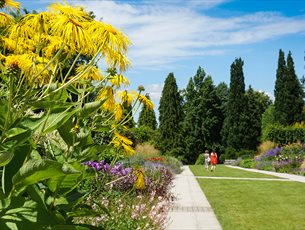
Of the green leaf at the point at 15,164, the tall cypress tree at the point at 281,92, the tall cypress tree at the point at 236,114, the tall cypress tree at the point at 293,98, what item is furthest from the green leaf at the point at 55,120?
the tall cypress tree at the point at 236,114

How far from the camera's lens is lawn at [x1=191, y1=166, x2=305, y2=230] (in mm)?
8227

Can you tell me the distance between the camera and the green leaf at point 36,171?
4.79 ft

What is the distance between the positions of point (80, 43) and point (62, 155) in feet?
1.67

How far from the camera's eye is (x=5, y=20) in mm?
2496

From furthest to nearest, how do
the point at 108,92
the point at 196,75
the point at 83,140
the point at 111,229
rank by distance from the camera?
the point at 196,75 < the point at 111,229 < the point at 108,92 < the point at 83,140

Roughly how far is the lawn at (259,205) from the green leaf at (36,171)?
6478 mm

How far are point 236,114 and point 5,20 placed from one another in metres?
44.5

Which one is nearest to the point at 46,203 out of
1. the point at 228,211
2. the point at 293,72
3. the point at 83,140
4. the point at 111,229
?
the point at 83,140

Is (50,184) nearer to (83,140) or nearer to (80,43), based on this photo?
(83,140)

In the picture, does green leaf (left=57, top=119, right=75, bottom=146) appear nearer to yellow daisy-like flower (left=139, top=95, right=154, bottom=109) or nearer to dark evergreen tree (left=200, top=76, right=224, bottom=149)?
yellow daisy-like flower (left=139, top=95, right=154, bottom=109)

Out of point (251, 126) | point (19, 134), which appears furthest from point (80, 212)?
point (251, 126)

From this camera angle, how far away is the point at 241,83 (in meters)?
46.4

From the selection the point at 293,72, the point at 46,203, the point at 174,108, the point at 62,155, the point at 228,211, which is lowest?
the point at 228,211

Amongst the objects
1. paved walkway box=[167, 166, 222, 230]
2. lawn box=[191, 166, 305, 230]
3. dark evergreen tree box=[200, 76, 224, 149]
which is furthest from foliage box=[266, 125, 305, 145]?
paved walkway box=[167, 166, 222, 230]
